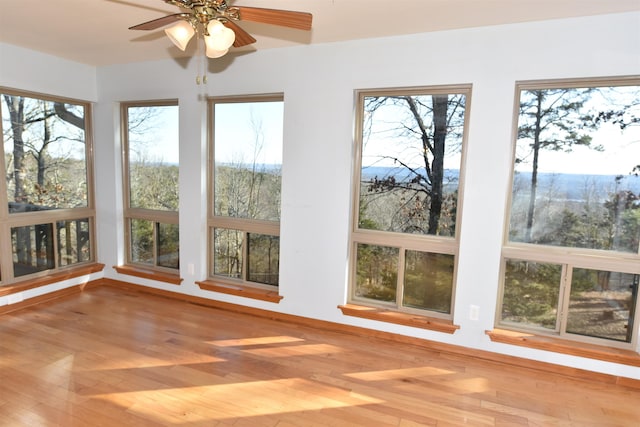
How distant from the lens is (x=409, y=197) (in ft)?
10.3

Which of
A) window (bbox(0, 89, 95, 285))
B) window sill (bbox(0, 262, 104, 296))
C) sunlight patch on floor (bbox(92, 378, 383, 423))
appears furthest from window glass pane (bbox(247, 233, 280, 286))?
window (bbox(0, 89, 95, 285))

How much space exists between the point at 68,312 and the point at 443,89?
407 cm

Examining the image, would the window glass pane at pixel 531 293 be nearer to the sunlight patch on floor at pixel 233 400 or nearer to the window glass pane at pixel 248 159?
the sunlight patch on floor at pixel 233 400

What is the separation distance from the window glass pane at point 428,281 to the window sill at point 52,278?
3.63 metres

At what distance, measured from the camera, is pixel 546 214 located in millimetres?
2777

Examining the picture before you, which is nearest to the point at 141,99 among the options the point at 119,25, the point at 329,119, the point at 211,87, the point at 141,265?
the point at 211,87

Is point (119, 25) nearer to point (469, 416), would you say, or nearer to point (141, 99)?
point (141, 99)

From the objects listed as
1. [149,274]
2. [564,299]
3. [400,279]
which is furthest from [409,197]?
[149,274]

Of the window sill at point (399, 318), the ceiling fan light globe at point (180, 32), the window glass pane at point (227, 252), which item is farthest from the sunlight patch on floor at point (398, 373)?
the ceiling fan light globe at point (180, 32)

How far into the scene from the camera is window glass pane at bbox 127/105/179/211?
4016mm

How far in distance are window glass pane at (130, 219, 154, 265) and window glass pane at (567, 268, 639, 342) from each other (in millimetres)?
4231

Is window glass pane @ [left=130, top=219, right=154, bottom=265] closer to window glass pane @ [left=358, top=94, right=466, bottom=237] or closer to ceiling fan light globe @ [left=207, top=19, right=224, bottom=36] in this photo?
window glass pane @ [left=358, top=94, right=466, bottom=237]

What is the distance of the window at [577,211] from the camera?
101 inches

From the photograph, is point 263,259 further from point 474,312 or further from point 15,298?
point 15,298
